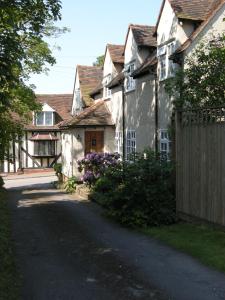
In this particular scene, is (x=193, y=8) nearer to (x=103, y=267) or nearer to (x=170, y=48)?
(x=170, y=48)

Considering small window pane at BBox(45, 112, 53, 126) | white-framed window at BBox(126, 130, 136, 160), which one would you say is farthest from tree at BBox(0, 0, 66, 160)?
small window pane at BBox(45, 112, 53, 126)

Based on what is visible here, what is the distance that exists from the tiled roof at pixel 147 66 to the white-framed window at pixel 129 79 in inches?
42.4

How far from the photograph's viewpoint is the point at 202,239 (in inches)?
386

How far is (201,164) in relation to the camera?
1097cm

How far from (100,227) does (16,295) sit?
598 centimetres

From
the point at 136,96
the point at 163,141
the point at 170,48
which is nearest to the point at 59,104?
the point at 136,96

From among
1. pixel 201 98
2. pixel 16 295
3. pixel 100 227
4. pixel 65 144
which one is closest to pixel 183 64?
pixel 201 98

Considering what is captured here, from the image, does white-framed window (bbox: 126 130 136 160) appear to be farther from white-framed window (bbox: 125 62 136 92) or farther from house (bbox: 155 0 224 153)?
house (bbox: 155 0 224 153)

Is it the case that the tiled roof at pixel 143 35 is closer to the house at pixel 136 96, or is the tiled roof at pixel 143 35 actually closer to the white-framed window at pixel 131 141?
the house at pixel 136 96

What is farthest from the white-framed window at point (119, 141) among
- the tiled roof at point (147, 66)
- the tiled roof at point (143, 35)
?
the tiled roof at point (143, 35)

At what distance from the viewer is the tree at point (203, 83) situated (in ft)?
38.3

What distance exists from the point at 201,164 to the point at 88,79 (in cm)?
2554

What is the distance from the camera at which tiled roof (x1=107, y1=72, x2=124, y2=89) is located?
79.0ft

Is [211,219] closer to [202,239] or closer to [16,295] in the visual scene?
[202,239]
